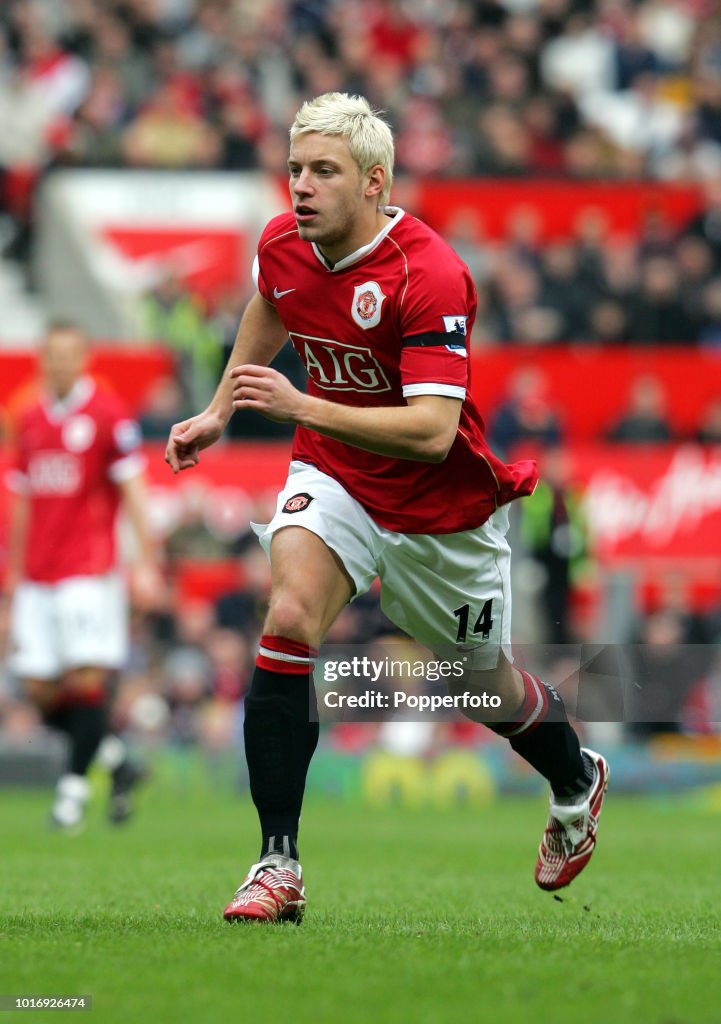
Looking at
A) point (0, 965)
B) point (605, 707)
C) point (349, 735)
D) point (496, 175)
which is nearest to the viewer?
point (0, 965)

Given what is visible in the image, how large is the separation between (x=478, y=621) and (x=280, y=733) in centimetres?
79

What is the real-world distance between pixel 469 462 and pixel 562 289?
12.3 m

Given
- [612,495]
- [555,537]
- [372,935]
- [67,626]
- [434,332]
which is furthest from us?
[612,495]

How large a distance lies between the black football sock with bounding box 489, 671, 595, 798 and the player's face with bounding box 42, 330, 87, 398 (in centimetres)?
439

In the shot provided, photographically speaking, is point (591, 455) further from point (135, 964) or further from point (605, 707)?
point (135, 964)

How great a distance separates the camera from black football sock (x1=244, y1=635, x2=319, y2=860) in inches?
208

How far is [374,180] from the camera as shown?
5344 mm

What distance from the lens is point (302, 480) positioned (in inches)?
220

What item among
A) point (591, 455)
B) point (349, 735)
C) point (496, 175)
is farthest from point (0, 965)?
point (496, 175)

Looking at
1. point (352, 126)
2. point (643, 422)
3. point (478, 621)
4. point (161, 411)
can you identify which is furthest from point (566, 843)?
point (643, 422)

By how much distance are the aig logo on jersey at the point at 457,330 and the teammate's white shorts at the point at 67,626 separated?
4.85 meters

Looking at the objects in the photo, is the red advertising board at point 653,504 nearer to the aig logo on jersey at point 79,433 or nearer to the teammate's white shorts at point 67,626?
the teammate's white shorts at point 67,626

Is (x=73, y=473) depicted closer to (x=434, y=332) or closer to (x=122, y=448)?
(x=122, y=448)

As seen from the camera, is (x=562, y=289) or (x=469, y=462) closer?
(x=469, y=462)
